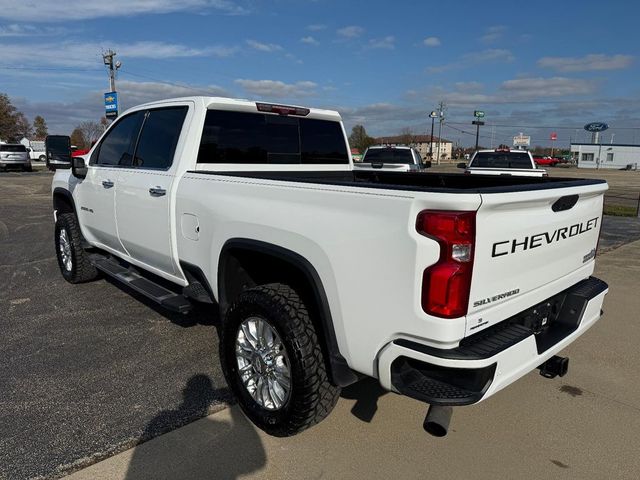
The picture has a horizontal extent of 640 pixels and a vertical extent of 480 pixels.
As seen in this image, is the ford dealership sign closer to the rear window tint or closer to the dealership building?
the dealership building

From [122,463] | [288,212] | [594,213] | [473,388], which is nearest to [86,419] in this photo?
[122,463]

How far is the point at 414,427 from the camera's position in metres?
2.98

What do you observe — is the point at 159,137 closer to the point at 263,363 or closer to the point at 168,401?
the point at 168,401

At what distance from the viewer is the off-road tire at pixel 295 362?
2.56 meters

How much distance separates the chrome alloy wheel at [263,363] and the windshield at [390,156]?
13376 mm

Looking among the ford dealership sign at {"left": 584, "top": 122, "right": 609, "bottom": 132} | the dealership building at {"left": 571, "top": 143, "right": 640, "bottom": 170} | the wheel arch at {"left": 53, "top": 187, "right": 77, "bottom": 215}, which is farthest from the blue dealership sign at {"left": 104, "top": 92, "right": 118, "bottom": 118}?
the ford dealership sign at {"left": 584, "top": 122, "right": 609, "bottom": 132}

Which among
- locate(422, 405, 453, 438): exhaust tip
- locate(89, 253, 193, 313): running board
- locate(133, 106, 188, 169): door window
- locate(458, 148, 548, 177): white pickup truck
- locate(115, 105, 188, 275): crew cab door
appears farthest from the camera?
locate(458, 148, 548, 177): white pickup truck

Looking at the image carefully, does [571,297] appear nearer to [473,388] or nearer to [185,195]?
[473,388]

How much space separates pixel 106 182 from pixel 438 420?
12.0ft

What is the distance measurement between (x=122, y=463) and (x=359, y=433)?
130 cm

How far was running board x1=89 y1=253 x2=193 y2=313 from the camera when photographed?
12.0 ft

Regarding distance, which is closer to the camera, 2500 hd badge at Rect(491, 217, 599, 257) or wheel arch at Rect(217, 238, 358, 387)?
2500 hd badge at Rect(491, 217, 599, 257)

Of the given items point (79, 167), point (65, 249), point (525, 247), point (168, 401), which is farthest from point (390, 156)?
point (525, 247)

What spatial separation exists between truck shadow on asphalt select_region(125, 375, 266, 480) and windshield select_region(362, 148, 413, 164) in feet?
44.3
